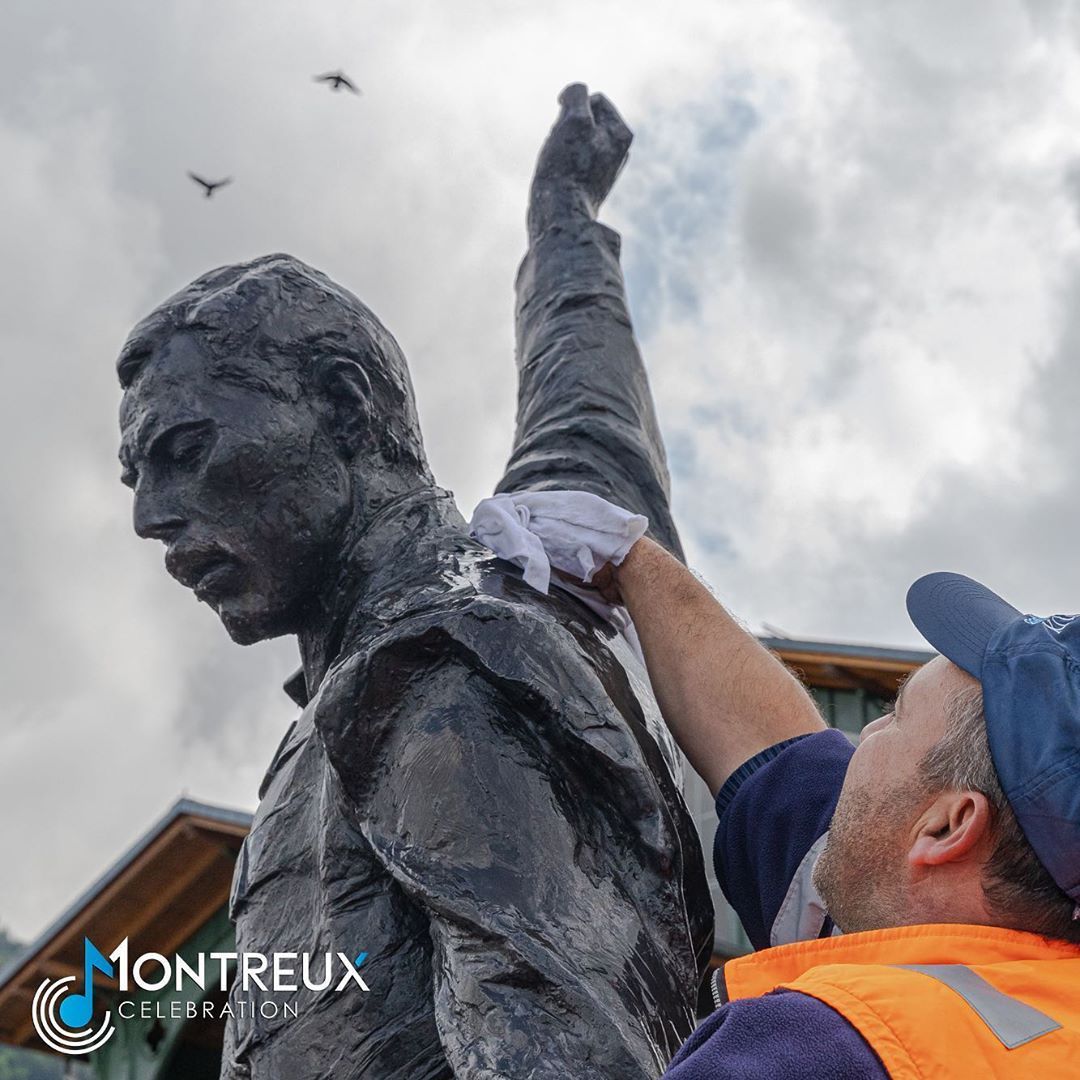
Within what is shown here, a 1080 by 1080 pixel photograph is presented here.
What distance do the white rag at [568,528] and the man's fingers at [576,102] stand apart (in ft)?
4.73

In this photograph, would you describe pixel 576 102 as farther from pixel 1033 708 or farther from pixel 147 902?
pixel 147 902

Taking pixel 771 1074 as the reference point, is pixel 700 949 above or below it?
above

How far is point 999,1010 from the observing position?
4.49ft

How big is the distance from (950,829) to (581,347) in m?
1.95

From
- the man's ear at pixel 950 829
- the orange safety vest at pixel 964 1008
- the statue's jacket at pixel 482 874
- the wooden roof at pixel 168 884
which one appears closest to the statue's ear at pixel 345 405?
the statue's jacket at pixel 482 874

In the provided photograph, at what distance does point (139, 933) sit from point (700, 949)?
873 cm

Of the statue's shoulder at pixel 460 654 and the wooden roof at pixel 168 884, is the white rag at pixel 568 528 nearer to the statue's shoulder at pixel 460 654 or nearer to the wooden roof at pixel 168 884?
the statue's shoulder at pixel 460 654

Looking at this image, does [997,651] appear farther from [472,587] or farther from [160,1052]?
[160,1052]

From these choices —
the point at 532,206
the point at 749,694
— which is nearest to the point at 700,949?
the point at 749,694

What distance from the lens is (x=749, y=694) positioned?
247cm

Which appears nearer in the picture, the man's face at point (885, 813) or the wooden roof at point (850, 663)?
the man's face at point (885, 813)

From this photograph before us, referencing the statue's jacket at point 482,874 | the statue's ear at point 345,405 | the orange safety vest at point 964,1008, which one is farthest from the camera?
the statue's ear at point 345,405

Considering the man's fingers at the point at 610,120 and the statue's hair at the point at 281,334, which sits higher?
the man's fingers at the point at 610,120

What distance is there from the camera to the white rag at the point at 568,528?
8.14 ft
